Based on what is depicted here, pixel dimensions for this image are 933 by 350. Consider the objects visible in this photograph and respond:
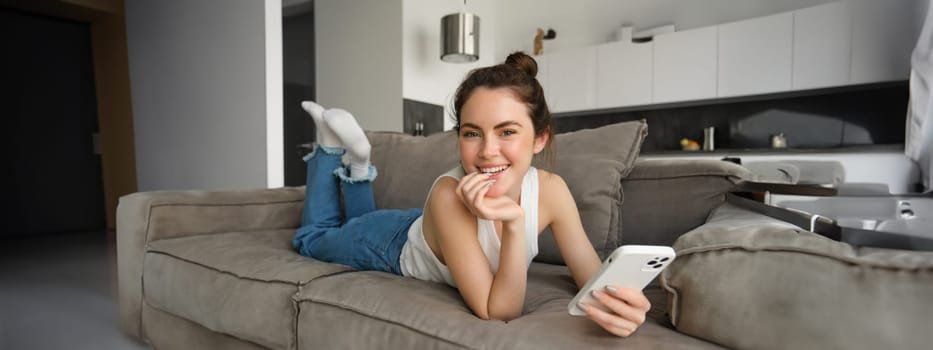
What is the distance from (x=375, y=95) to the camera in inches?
161

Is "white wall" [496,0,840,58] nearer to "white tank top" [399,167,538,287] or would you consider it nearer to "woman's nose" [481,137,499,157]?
"white tank top" [399,167,538,287]

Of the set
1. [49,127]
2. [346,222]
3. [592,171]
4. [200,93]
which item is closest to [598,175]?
[592,171]

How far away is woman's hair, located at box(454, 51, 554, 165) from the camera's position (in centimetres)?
91

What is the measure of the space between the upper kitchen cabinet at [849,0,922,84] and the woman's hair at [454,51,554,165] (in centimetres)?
369

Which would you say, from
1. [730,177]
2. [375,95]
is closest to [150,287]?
[730,177]

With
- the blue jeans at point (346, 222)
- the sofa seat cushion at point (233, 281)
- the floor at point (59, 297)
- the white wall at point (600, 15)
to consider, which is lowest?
the floor at point (59, 297)


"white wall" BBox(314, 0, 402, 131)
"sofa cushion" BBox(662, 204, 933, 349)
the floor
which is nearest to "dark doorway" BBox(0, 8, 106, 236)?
the floor

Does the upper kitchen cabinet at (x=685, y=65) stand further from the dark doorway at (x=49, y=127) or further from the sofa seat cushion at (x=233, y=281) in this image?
the dark doorway at (x=49, y=127)

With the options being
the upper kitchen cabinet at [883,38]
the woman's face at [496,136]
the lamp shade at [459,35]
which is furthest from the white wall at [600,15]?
the woman's face at [496,136]

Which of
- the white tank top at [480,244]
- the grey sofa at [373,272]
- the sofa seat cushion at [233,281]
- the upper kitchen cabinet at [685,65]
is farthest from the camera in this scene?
the upper kitchen cabinet at [685,65]

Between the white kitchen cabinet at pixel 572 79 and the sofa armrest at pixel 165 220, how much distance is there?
11.3 feet

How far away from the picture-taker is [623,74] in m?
4.54

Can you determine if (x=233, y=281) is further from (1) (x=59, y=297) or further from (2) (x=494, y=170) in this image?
(1) (x=59, y=297)

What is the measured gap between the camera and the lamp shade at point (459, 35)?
3.89m
